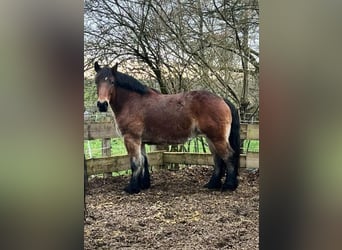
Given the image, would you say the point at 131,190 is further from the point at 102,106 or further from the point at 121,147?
the point at 102,106

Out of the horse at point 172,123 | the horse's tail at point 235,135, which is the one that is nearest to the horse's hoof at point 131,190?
the horse at point 172,123

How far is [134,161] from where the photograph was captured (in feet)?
4.34

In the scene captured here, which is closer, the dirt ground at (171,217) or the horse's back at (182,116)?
the dirt ground at (171,217)

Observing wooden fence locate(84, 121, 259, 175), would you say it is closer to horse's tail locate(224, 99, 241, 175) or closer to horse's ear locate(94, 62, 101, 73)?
horse's tail locate(224, 99, 241, 175)

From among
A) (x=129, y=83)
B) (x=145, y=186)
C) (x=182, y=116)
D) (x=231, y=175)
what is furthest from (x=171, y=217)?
(x=129, y=83)

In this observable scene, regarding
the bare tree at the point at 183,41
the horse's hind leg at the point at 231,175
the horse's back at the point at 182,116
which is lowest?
the horse's hind leg at the point at 231,175

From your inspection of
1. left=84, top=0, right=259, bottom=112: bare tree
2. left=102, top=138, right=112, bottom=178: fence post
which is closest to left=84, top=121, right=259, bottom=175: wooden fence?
left=102, top=138, right=112, bottom=178: fence post

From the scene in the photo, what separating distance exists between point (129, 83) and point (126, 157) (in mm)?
261

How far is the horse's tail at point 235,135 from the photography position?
134 centimetres

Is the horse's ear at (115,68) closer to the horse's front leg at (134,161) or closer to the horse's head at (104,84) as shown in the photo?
the horse's head at (104,84)

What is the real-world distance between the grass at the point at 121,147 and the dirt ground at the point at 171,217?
0.09 meters

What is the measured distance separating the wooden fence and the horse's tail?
0.02 metres
